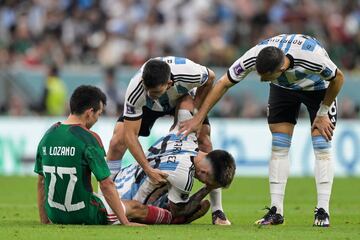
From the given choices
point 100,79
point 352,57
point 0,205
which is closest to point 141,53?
point 100,79

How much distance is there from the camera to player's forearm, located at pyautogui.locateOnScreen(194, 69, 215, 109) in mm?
11500

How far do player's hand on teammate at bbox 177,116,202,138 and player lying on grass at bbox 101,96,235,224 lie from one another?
0.07 meters

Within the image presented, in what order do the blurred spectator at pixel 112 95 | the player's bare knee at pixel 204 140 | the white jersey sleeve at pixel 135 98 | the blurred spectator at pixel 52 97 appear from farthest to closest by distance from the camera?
1. the blurred spectator at pixel 52 97
2. the blurred spectator at pixel 112 95
3. the player's bare knee at pixel 204 140
4. the white jersey sleeve at pixel 135 98

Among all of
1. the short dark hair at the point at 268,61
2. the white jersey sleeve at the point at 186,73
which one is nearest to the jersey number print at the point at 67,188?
the white jersey sleeve at the point at 186,73

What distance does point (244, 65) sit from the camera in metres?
10.8

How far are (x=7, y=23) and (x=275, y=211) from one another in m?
15.5

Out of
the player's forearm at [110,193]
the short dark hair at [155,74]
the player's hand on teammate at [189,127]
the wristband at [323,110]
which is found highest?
the short dark hair at [155,74]

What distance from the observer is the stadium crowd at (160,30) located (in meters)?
24.7

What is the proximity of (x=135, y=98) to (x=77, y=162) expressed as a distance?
1307 millimetres

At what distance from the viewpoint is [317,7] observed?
26.7 m

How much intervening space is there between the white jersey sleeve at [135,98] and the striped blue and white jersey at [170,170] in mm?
423

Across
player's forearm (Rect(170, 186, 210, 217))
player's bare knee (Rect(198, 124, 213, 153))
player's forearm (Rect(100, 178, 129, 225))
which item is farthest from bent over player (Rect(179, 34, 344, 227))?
player's forearm (Rect(100, 178, 129, 225))

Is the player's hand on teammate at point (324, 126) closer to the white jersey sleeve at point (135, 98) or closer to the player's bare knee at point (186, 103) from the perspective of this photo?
the player's bare knee at point (186, 103)

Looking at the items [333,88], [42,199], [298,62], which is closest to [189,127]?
[298,62]
